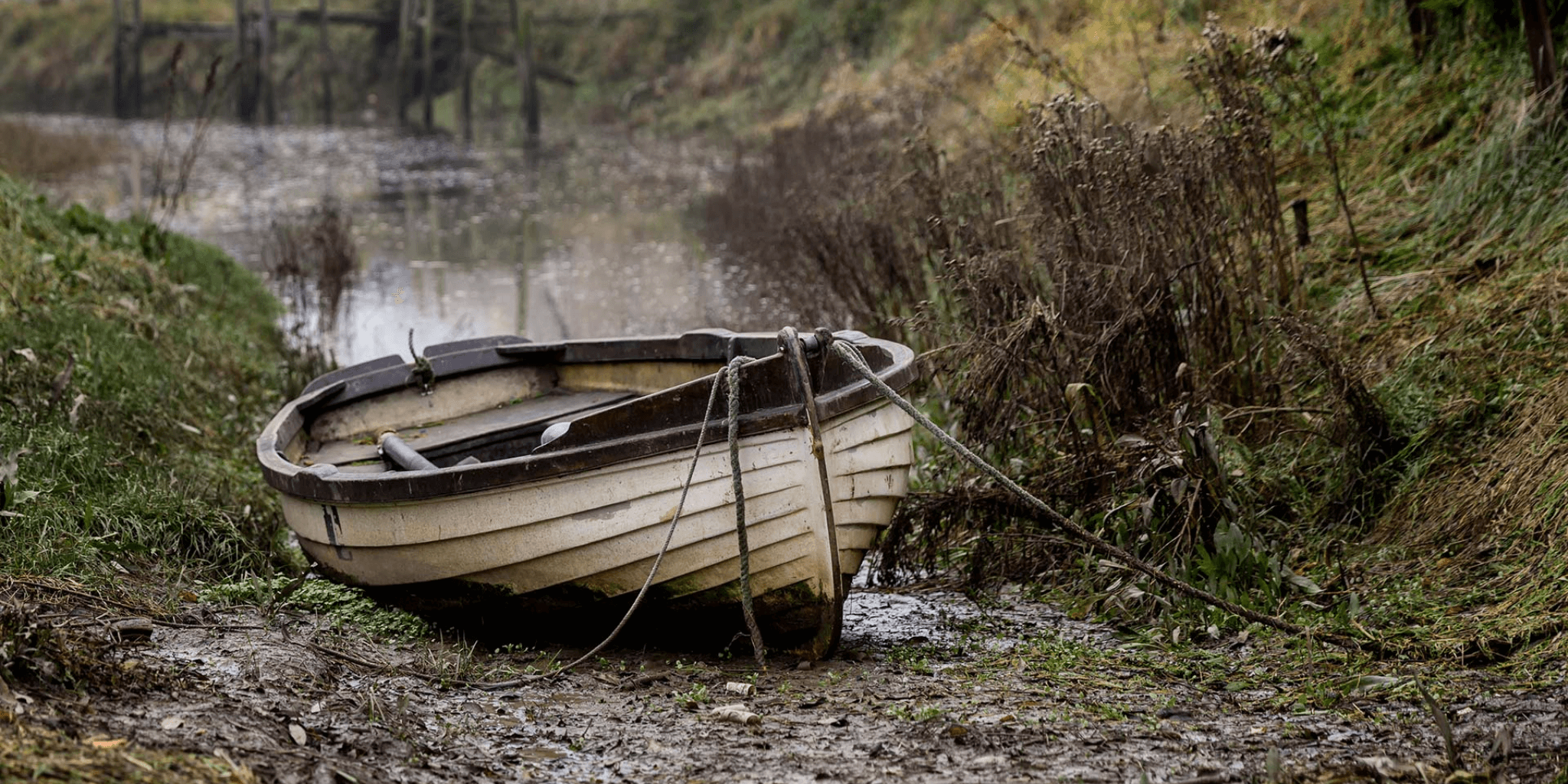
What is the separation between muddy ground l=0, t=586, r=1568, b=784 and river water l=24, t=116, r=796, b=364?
14.5 ft

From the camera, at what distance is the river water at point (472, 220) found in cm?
1179

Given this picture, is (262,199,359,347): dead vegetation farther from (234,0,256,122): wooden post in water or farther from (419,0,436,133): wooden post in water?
(234,0,256,122): wooden post in water

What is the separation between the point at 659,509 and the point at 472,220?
14552 mm

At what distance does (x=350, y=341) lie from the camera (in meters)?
11.2

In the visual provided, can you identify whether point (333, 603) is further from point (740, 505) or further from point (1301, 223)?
point (1301, 223)

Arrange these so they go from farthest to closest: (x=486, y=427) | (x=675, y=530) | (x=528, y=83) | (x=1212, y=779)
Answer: (x=528, y=83) → (x=486, y=427) → (x=675, y=530) → (x=1212, y=779)

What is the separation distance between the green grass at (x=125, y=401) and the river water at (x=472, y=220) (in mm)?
1048

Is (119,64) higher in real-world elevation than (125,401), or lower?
higher

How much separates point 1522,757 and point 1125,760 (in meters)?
0.93

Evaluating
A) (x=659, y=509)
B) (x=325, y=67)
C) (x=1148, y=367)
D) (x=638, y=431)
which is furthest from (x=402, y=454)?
(x=325, y=67)

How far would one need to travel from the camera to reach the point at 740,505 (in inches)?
168

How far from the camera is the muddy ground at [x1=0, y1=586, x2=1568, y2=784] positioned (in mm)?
3225

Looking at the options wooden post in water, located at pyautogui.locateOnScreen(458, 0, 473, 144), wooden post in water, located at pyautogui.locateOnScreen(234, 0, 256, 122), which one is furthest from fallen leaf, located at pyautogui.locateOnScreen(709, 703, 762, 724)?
wooden post in water, located at pyautogui.locateOnScreen(234, 0, 256, 122)

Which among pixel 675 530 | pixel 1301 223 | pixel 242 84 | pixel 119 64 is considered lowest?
pixel 675 530
